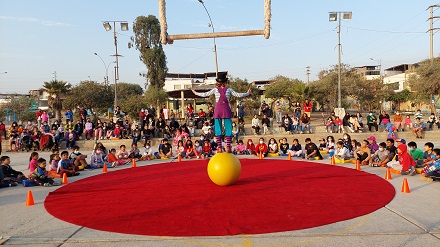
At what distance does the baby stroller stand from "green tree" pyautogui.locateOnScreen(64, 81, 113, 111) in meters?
24.8

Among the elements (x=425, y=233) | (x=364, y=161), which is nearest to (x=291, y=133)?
(x=364, y=161)

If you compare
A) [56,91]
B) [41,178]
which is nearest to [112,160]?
[41,178]

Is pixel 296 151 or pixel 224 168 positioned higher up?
pixel 224 168

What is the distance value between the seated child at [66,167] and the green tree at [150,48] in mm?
37907

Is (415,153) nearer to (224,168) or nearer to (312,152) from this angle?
(312,152)

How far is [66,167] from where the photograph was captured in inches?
430

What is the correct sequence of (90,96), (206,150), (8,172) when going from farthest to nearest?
(90,96) → (206,150) → (8,172)

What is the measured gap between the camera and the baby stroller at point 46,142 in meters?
17.9

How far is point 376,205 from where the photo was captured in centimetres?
659

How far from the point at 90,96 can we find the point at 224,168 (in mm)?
38742

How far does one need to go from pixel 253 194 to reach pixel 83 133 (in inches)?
640

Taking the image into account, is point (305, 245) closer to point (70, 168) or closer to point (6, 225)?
point (6, 225)

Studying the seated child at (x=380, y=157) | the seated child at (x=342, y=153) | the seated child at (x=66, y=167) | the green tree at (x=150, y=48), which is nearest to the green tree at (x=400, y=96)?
the green tree at (x=150, y=48)

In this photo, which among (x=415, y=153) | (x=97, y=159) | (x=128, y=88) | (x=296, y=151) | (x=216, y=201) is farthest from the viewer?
(x=128, y=88)
